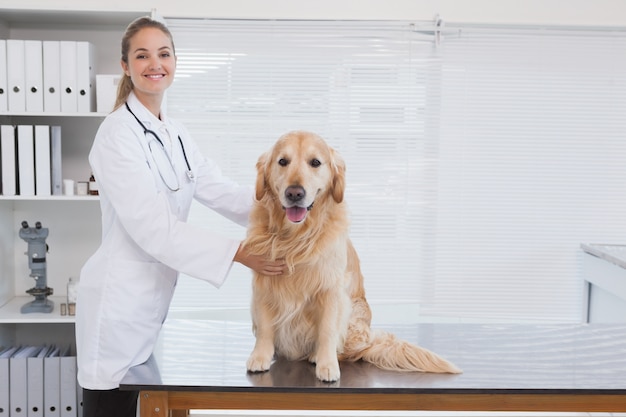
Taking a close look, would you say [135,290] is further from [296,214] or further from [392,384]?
[392,384]

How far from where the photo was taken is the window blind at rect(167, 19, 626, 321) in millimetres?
3455

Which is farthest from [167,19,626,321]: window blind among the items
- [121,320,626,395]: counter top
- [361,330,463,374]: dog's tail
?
[361,330,463,374]: dog's tail

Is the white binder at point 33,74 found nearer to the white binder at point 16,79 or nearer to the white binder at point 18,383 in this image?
the white binder at point 16,79

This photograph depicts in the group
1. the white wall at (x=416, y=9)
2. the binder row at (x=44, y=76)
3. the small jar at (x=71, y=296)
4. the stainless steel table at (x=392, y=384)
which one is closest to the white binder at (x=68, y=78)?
the binder row at (x=44, y=76)

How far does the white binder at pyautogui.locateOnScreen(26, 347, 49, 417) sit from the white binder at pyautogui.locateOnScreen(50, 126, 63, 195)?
31.4 inches

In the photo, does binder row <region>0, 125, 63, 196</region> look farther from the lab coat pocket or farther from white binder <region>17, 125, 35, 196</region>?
the lab coat pocket

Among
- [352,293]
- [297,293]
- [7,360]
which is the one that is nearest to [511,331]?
[352,293]

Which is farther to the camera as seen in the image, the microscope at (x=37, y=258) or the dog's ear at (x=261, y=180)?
the microscope at (x=37, y=258)

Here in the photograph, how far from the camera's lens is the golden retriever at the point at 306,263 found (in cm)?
156

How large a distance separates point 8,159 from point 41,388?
1.08 m

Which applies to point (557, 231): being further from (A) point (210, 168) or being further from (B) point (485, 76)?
(A) point (210, 168)

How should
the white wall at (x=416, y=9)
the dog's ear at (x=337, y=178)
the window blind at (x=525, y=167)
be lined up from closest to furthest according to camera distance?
the dog's ear at (x=337, y=178)
the white wall at (x=416, y=9)
the window blind at (x=525, y=167)

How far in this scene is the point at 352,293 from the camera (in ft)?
5.89

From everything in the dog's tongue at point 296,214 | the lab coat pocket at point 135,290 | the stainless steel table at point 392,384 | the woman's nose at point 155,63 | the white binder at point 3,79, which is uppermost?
the white binder at point 3,79
